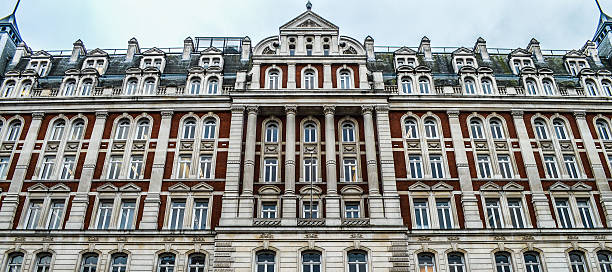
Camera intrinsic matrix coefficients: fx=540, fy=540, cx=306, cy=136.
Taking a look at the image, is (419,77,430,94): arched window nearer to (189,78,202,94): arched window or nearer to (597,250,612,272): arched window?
(597,250,612,272): arched window

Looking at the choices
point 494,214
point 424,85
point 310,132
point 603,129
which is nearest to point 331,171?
point 310,132

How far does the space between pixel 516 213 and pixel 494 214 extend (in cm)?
166

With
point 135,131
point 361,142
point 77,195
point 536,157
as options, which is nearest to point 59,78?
point 135,131

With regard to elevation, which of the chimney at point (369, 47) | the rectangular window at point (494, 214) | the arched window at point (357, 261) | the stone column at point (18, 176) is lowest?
the arched window at point (357, 261)

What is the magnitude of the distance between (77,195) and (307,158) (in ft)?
57.7

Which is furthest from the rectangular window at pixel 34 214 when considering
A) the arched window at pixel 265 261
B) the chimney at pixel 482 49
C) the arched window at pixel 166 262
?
the chimney at pixel 482 49

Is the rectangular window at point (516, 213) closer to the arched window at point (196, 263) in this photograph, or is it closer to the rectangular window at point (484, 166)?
the rectangular window at point (484, 166)

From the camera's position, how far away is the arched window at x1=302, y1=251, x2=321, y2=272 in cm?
3641

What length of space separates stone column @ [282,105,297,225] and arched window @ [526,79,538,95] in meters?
20.9

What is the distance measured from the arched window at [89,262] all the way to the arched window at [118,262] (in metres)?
1.12

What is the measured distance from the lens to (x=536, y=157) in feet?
141

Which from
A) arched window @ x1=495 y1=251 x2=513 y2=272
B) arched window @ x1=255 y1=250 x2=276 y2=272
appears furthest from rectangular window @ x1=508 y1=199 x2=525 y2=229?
arched window @ x1=255 y1=250 x2=276 y2=272

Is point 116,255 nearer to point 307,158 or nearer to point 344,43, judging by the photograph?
point 307,158

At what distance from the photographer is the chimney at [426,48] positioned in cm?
5344
